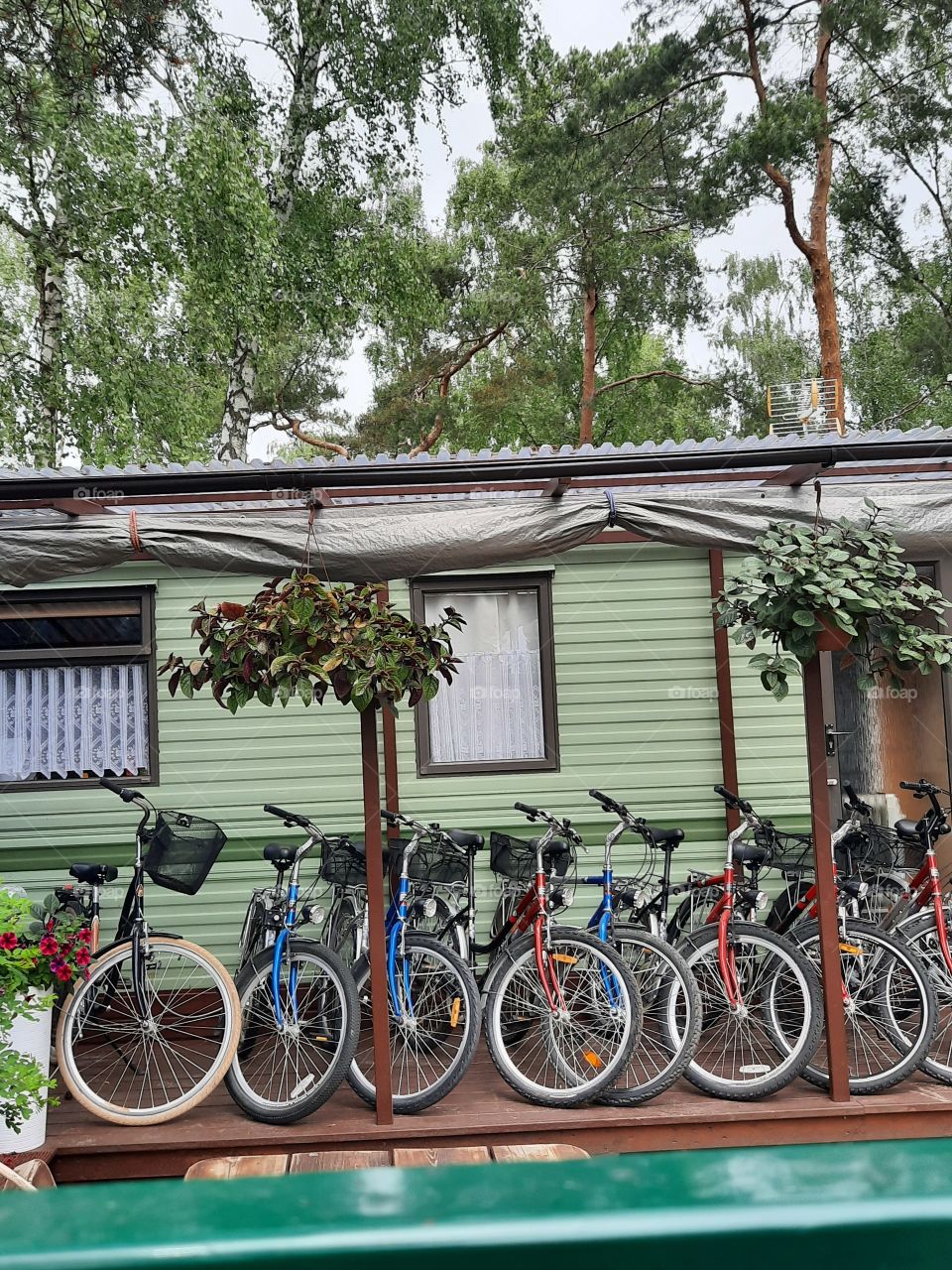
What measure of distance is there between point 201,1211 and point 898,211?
19.1m

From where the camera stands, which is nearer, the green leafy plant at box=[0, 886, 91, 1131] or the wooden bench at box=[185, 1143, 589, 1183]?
the wooden bench at box=[185, 1143, 589, 1183]

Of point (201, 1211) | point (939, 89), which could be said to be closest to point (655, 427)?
point (939, 89)

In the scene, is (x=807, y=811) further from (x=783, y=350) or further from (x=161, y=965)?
(x=783, y=350)

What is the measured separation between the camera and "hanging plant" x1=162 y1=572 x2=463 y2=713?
404 centimetres

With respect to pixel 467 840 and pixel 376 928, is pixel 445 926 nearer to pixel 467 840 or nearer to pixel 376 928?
pixel 467 840

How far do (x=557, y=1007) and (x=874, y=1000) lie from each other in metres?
1.37

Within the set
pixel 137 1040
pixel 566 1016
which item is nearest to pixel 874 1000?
pixel 566 1016

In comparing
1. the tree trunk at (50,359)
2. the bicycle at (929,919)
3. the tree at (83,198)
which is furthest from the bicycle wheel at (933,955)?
the tree trunk at (50,359)

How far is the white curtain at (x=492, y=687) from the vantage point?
20.5 feet

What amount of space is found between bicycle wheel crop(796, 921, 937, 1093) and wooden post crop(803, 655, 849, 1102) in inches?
6.0

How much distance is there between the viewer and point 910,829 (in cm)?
509

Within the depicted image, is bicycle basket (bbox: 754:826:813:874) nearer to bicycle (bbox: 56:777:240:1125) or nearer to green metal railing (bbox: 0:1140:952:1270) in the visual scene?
bicycle (bbox: 56:777:240:1125)

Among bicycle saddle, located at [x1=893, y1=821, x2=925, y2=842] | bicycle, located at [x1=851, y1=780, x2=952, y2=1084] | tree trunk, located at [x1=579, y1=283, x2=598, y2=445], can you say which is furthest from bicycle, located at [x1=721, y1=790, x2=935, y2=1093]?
tree trunk, located at [x1=579, y1=283, x2=598, y2=445]

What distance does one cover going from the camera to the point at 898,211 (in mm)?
16953
